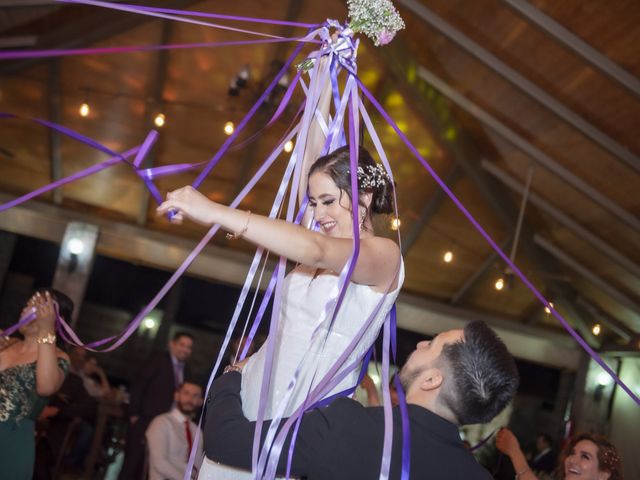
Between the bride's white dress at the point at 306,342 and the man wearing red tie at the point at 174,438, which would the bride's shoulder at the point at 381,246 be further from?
the man wearing red tie at the point at 174,438

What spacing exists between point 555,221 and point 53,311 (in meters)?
8.04

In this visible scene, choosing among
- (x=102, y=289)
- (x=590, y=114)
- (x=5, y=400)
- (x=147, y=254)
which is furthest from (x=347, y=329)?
(x=102, y=289)

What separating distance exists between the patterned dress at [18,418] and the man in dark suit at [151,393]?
226 cm

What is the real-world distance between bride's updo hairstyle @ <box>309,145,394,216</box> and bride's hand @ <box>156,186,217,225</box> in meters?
0.56

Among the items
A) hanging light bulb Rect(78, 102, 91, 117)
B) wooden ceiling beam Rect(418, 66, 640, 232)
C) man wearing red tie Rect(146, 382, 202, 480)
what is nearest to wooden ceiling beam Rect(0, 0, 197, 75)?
hanging light bulb Rect(78, 102, 91, 117)

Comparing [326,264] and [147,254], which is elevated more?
[147,254]

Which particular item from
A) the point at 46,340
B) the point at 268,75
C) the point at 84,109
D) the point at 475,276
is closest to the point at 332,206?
the point at 46,340

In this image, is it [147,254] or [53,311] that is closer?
[53,311]

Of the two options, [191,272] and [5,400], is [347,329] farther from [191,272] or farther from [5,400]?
[191,272]

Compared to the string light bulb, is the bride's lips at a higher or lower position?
lower

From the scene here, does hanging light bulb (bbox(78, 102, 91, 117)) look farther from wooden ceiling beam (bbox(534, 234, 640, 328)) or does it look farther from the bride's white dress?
the bride's white dress

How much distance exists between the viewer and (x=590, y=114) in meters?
6.92

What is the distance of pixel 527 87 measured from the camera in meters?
7.12

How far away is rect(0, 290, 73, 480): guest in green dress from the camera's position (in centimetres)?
318
